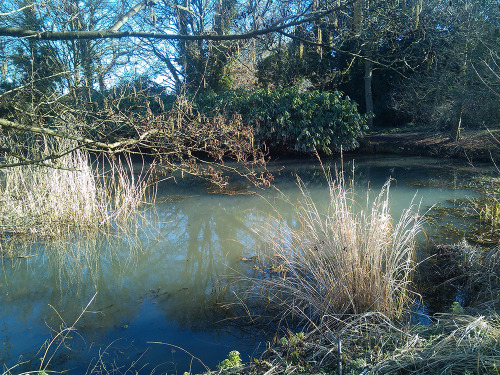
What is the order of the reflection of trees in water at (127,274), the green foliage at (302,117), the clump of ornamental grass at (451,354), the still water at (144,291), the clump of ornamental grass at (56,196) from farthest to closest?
the green foliage at (302,117) → the clump of ornamental grass at (56,196) → the reflection of trees in water at (127,274) → the still water at (144,291) → the clump of ornamental grass at (451,354)

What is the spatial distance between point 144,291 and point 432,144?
1154 centimetres

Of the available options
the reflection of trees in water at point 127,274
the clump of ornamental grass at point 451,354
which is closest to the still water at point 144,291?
the reflection of trees in water at point 127,274

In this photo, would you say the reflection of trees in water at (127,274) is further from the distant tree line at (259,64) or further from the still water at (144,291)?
the distant tree line at (259,64)

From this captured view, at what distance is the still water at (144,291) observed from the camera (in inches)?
144

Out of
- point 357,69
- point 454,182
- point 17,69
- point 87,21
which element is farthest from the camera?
point 357,69

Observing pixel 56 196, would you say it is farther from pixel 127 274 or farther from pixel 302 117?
pixel 302 117

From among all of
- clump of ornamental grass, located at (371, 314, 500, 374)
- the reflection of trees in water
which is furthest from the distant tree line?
clump of ornamental grass, located at (371, 314, 500, 374)

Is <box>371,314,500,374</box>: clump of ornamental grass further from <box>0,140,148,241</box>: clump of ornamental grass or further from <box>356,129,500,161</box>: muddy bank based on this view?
<box>356,129,500,161</box>: muddy bank

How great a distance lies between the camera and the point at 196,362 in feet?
11.6

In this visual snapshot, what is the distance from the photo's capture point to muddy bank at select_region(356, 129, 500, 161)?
1230cm

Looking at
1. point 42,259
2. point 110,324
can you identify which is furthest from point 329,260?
point 42,259

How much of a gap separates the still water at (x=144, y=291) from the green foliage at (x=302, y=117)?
15.8 ft

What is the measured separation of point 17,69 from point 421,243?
7644mm

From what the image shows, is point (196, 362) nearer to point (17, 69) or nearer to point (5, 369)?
point (5, 369)
